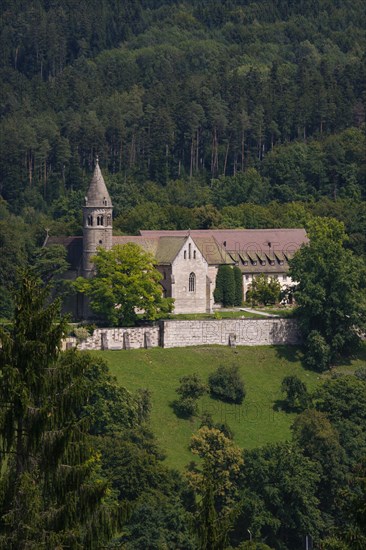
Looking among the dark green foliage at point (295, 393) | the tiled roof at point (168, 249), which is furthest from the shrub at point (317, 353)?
the tiled roof at point (168, 249)

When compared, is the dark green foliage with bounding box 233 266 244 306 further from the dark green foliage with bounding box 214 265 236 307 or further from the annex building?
the annex building

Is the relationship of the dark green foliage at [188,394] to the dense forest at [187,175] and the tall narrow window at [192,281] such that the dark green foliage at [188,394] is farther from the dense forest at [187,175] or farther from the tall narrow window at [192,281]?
the tall narrow window at [192,281]

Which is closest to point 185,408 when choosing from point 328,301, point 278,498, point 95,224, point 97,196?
point 278,498

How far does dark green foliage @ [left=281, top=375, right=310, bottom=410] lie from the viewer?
72.1 metres

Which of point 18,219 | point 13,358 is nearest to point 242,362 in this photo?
point 18,219

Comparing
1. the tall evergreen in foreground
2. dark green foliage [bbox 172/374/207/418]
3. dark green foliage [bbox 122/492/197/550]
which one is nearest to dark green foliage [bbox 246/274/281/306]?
dark green foliage [bbox 172/374/207/418]

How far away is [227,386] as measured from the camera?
72188 mm

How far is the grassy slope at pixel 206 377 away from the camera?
68188 millimetres

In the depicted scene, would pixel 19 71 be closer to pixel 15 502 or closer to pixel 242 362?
pixel 242 362

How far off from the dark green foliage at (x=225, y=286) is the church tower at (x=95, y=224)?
6278 mm

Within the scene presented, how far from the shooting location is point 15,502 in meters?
25.2

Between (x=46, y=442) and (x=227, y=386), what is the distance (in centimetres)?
4708

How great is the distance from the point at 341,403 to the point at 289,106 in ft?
204

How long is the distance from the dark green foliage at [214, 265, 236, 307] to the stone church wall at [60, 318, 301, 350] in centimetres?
578
